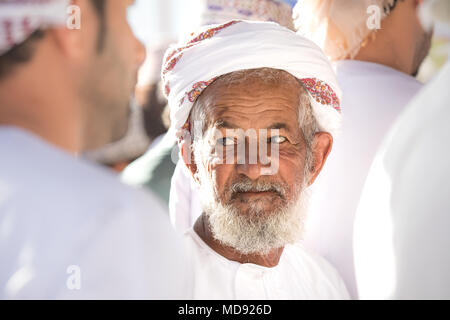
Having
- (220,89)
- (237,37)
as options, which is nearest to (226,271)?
(220,89)

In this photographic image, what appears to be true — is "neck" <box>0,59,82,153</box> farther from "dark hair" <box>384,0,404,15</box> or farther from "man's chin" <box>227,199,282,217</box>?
"dark hair" <box>384,0,404,15</box>

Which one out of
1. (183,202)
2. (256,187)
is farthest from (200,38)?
(183,202)

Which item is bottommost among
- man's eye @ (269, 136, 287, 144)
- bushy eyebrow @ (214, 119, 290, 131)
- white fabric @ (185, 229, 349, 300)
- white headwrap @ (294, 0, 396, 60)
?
white fabric @ (185, 229, 349, 300)

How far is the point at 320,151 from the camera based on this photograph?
2133mm

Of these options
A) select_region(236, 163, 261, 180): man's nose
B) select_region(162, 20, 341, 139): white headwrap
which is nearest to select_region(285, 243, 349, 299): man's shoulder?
select_region(236, 163, 261, 180): man's nose

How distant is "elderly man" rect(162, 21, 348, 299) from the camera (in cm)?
187

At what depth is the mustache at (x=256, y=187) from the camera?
1874 millimetres

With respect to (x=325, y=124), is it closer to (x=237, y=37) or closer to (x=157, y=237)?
(x=237, y=37)

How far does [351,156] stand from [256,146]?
36cm

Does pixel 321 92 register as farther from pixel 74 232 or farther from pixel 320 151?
pixel 74 232

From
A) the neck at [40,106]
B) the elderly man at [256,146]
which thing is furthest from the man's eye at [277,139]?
the neck at [40,106]
